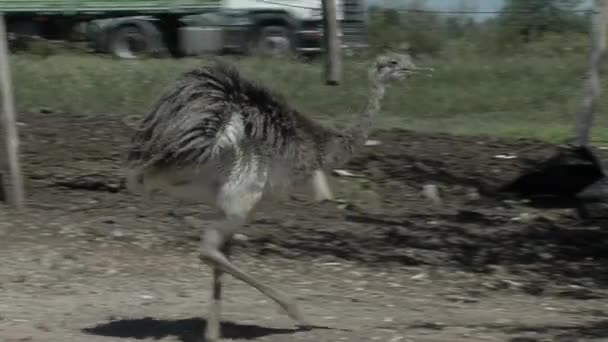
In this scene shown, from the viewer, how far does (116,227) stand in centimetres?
937

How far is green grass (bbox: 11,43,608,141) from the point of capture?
15648mm

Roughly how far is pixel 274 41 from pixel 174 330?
52.5 feet

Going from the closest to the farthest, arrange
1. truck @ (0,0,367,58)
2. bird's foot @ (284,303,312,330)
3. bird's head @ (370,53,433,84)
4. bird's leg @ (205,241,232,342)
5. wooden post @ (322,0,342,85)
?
1. bird's leg @ (205,241,232,342)
2. bird's foot @ (284,303,312,330)
3. bird's head @ (370,53,433,84)
4. wooden post @ (322,0,342,85)
5. truck @ (0,0,367,58)

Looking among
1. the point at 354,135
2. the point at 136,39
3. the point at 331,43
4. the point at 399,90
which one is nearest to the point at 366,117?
the point at 354,135

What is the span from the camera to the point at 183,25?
925 inches

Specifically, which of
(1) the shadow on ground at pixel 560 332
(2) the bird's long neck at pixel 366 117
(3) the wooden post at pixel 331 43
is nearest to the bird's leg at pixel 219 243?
(2) the bird's long neck at pixel 366 117

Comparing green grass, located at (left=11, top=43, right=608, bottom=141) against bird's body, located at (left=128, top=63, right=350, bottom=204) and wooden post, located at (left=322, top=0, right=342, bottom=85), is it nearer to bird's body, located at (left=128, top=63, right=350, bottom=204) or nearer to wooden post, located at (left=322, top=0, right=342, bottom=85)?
wooden post, located at (left=322, top=0, right=342, bottom=85)

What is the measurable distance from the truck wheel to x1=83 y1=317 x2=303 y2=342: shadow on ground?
15.2 m

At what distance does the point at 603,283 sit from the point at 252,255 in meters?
2.41

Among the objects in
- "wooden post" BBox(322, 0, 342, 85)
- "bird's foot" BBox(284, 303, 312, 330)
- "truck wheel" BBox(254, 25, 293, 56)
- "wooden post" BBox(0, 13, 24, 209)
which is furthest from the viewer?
"truck wheel" BBox(254, 25, 293, 56)

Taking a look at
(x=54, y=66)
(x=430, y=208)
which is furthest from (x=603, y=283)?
(x=54, y=66)

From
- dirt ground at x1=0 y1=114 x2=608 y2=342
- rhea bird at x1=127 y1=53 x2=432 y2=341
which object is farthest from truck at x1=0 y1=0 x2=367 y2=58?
rhea bird at x1=127 y1=53 x2=432 y2=341

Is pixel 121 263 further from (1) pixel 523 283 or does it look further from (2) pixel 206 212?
(1) pixel 523 283

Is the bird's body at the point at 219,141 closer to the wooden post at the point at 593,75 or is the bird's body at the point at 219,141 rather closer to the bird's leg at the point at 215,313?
the bird's leg at the point at 215,313
